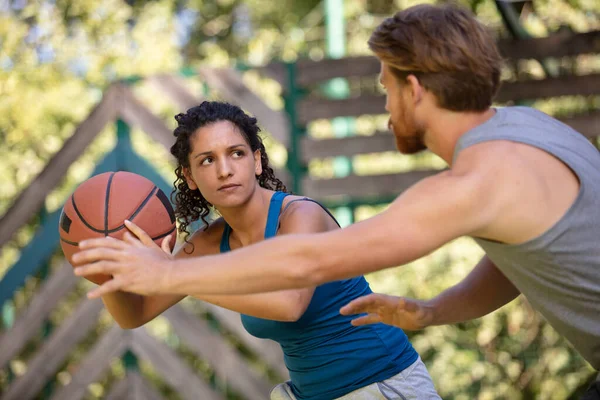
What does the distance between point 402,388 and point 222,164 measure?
0.96m

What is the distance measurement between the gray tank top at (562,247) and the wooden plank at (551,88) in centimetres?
331

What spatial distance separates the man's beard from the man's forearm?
0.58m

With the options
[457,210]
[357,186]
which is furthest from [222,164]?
[357,186]

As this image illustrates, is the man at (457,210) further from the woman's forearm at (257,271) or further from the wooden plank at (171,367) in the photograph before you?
the wooden plank at (171,367)

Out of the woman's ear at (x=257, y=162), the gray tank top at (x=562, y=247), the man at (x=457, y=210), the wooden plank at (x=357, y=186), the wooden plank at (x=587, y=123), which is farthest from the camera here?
the wooden plank at (x=357, y=186)

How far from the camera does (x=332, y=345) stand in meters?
2.96

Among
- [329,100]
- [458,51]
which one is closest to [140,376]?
[329,100]

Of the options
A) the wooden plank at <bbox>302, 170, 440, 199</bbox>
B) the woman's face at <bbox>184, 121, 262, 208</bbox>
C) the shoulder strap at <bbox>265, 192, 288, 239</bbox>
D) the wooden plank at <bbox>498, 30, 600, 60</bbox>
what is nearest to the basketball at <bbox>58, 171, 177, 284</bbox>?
the woman's face at <bbox>184, 121, 262, 208</bbox>

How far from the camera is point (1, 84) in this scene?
21.3 feet

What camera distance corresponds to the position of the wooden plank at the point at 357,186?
5516 millimetres

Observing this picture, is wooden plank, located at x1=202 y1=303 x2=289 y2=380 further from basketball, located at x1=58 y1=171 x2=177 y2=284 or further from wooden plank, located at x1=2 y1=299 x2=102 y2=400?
basketball, located at x1=58 y1=171 x2=177 y2=284

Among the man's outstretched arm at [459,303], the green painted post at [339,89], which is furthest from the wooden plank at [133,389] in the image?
the man's outstretched arm at [459,303]

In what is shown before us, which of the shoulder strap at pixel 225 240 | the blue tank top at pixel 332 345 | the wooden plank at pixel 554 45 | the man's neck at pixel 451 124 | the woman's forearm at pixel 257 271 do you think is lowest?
the blue tank top at pixel 332 345

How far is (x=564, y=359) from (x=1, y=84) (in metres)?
4.39
